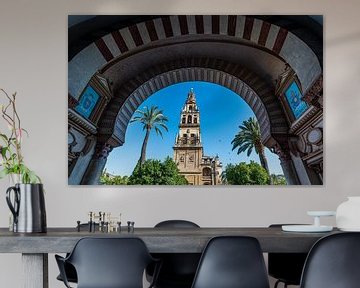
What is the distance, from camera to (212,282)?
3.05m

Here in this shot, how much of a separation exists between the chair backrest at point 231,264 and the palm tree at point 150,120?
7.44 ft

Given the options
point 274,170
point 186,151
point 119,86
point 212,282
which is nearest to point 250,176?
point 274,170

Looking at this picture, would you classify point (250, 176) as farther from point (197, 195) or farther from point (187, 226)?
point (187, 226)

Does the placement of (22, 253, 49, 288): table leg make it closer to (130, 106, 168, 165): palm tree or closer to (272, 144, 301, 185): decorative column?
(130, 106, 168, 165): palm tree

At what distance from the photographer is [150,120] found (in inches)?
205

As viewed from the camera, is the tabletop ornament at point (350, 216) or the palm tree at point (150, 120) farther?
the palm tree at point (150, 120)

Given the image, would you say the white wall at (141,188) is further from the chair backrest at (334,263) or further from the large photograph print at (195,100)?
the chair backrest at (334,263)

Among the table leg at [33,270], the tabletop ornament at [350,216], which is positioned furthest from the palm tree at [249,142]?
the table leg at [33,270]

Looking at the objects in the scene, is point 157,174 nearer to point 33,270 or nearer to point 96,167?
point 96,167

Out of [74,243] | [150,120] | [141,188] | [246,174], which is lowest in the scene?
[74,243]

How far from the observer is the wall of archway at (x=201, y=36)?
206 inches

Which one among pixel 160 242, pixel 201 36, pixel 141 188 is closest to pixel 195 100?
pixel 201 36

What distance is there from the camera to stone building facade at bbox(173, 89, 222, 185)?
17.0 ft

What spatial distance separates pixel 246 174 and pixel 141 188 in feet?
2.95
